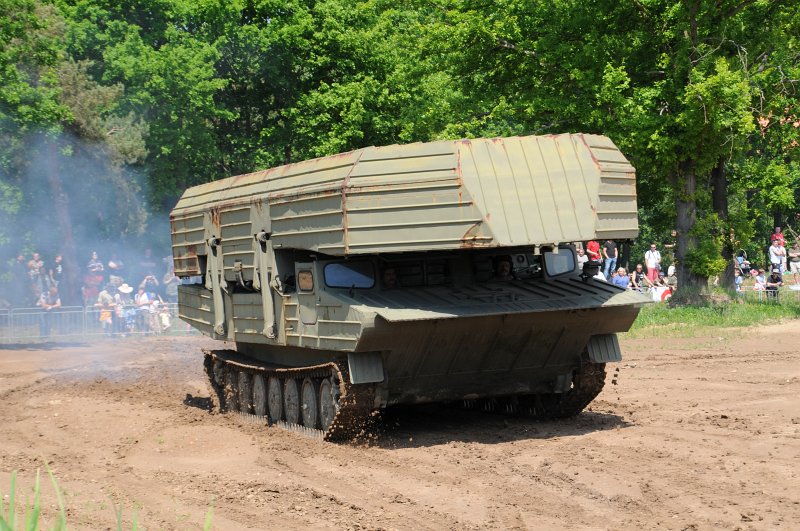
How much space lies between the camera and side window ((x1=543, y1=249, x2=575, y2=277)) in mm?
13711

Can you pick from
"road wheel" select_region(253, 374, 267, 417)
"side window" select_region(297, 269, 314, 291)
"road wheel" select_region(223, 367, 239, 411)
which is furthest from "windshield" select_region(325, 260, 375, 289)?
"road wheel" select_region(223, 367, 239, 411)

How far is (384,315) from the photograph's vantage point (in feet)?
38.1

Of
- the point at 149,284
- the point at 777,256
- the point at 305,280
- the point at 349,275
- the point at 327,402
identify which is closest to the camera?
the point at 349,275

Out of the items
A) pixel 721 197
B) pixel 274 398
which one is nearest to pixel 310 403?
pixel 274 398

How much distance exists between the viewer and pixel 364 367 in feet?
39.9

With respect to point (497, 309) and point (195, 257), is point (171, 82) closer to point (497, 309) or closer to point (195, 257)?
point (195, 257)

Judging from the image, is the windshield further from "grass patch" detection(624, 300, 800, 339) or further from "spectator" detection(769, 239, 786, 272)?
"spectator" detection(769, 239, 786, 272)

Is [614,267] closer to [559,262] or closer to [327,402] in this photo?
[559,262]

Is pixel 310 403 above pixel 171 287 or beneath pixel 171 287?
beneath

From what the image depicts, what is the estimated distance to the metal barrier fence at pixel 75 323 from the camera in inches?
1105

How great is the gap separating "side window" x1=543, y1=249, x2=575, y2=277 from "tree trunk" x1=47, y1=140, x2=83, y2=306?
778 inches

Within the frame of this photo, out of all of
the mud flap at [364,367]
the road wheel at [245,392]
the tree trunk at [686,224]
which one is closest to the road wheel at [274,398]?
the road wheel at [245,392]

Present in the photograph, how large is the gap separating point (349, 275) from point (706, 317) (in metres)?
13.8

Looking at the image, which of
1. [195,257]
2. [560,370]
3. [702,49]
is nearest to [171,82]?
[702,49]
